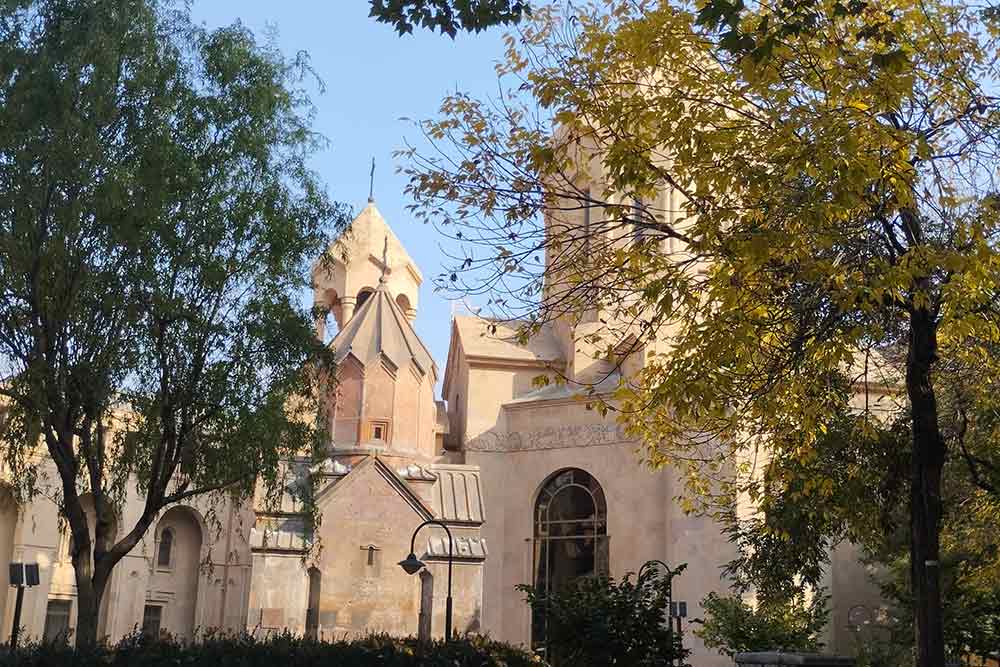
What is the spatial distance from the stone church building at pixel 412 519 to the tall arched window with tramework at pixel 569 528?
0.04 metres

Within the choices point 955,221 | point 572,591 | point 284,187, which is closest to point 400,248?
point 284,187

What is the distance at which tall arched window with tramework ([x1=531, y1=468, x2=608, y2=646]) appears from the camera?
2642 centimetres

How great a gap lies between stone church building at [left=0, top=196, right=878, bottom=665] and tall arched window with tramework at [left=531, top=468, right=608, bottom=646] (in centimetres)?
4

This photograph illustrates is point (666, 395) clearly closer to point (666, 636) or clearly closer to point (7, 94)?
point (666, 636)

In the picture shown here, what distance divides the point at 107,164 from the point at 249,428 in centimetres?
378

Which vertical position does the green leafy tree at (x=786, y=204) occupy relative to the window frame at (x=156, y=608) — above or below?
above

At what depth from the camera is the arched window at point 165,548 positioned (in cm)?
3331

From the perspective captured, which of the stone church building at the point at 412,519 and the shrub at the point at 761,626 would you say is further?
the stone church building at the point at 412,519

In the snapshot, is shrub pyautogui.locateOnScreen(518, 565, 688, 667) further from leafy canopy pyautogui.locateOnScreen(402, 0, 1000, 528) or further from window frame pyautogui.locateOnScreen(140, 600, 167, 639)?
window frame pyautogui.locateOnScreen(140, 600, 167, 639)

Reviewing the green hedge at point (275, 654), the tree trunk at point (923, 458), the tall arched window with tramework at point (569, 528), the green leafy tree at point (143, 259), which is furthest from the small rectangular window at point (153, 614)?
the tree trunk at point (923, 458)

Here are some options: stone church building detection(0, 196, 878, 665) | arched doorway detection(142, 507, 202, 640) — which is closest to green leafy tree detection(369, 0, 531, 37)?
stone church building detection(0, 196, 878, 665)

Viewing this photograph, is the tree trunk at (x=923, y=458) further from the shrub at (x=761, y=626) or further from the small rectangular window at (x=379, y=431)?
the small rectangular window at (x=379, y=431)

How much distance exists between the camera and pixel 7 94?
13.9m

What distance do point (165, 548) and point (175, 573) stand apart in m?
0.81
